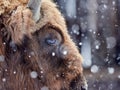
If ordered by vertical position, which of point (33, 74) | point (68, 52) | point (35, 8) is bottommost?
point (33, 74)

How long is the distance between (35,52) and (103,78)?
505 cm

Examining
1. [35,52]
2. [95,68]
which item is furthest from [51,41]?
[95,68]

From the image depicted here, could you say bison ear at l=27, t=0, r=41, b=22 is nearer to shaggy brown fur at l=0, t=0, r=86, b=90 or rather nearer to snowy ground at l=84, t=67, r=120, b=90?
shaggy brown fur at l=0, t=0, r=86, b=90

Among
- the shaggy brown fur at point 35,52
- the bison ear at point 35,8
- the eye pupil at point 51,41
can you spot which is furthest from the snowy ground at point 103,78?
the bison ear at point 35,8

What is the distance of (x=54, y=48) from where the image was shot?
4152 millimetres

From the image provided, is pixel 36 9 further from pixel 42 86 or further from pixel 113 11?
pixel 113 11

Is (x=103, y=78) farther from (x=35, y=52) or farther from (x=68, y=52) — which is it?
(x=35, y=52)

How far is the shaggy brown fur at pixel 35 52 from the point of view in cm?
393

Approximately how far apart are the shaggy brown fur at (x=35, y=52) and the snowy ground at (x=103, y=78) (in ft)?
15.6

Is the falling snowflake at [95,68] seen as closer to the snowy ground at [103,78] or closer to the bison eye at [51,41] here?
the snowy ground at [103,78]

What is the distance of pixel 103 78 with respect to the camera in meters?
8.98

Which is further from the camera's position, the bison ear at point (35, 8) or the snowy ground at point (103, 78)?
the snowy ground at point (103, 78)

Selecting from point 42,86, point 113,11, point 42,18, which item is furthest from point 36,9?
point 113,11

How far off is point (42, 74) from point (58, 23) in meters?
0.42
